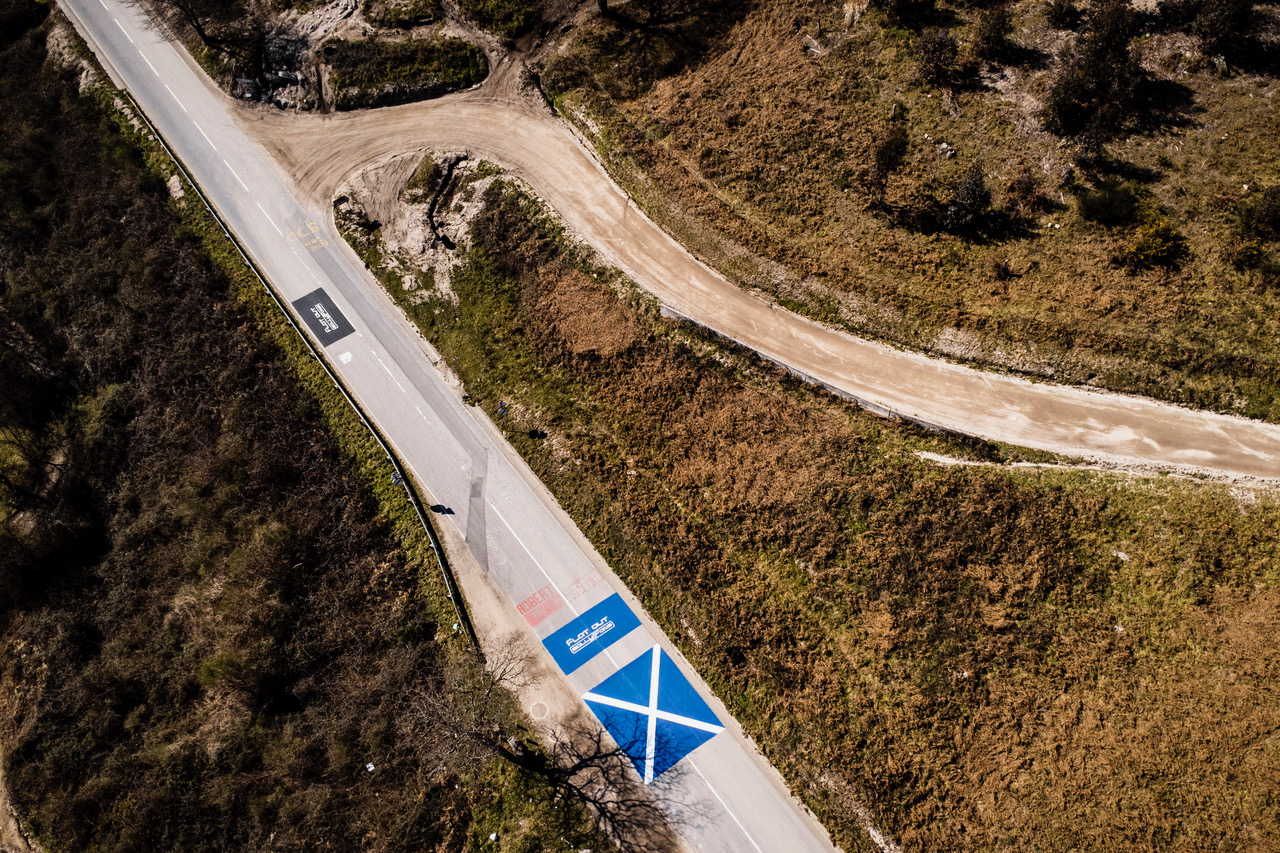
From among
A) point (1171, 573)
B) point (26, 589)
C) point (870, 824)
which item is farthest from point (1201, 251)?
point (26, 589)

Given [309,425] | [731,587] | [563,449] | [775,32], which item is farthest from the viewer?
[775,32]

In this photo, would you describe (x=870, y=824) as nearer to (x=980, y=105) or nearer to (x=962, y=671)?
(x=962, y=671)

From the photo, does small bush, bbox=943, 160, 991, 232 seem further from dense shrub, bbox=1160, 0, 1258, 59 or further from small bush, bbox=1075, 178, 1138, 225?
dense shrub, bbox=1160, 0, 1258, 59

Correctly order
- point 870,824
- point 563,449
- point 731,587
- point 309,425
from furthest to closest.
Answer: point 309,425
point 563,449
point 731,587
point 870,824

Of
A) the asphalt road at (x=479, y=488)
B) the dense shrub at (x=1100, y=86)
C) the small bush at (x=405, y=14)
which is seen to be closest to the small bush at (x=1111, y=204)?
the dense shrub at (x=1100, y=86)

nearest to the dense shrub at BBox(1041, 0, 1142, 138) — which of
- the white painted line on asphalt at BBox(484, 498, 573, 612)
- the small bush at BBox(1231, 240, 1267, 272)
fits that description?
the small bush at BBox(1231, 240, 1267, 272)

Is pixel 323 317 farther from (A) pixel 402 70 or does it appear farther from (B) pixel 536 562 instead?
(B) pixel 536 562

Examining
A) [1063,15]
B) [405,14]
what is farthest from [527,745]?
[1063,15]
